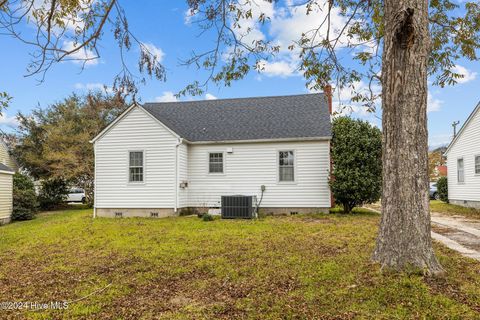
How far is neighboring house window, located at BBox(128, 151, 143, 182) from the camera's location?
47.4 feet

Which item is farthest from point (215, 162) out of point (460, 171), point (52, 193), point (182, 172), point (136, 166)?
point (52, 193)

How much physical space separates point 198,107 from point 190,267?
44.1 feet

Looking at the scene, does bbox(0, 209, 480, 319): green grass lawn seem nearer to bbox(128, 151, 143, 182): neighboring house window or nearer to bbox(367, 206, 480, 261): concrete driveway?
bbox(367, 206, 480, 261): concrete driveway

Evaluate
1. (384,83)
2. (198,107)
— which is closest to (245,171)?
(198,107)

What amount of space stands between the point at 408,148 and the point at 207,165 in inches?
435

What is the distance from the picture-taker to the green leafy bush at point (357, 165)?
13.3 m

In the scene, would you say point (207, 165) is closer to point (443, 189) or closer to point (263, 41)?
point (263, 41)

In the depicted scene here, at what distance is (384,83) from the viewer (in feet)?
17.1

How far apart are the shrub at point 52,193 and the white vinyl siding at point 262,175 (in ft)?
44.8

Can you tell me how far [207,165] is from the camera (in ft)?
50.0

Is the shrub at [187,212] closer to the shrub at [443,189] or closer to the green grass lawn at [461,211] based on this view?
the green grass lawn at [461,211]

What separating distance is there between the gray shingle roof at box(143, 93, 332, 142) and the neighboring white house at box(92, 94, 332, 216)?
6 centimetres

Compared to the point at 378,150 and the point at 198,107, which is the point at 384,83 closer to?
the point at 378,150

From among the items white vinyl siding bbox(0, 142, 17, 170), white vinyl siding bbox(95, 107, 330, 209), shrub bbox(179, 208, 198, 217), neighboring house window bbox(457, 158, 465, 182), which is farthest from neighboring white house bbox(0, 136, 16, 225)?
neighboring house window bbox(457, 158, 465, 182)
